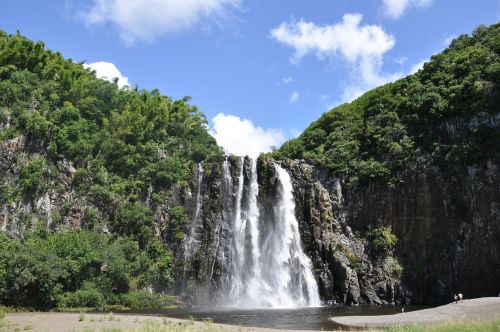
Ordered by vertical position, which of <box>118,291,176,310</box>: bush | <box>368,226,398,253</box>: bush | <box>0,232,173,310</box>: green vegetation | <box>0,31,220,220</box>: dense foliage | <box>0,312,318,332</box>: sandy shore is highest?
<box>0,31,220,220</box>: dense foliage

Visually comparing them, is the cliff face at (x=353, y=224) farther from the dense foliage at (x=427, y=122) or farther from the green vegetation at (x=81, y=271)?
the green vegetation at (x=81, y=271)

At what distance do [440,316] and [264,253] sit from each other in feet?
66.9

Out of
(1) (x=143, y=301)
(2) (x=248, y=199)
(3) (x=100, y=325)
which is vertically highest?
(2) (x=248, y=199)

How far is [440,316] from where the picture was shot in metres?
26.0

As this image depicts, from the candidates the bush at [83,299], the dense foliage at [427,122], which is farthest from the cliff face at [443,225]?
the bush at [83,299]

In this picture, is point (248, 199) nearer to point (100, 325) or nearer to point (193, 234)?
point (193, 234)

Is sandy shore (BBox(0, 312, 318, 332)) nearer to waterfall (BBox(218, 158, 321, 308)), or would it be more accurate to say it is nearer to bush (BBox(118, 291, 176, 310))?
bush (BBox(118, 291, 176, 310))

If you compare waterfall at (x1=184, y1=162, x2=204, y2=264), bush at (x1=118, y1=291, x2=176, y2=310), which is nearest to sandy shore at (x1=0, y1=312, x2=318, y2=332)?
bush at (x1=118, y1=291, x2=176, y2=310)

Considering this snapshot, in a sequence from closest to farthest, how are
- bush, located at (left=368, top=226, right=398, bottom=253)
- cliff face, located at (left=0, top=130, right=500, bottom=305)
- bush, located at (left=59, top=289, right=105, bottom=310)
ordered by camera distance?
bush, located at (left=59, top=289, right=105, bottom=310), cliff face, located at (left=0, top=130, right=500, bottom=305), bush, located at (left=368, top=226, right=398, bottom=253)

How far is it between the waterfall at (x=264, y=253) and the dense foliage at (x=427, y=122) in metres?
8.32

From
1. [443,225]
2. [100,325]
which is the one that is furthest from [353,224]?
[100,325]

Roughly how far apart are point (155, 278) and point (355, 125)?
2958 centimetres

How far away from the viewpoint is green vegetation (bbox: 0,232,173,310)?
29.9 metres

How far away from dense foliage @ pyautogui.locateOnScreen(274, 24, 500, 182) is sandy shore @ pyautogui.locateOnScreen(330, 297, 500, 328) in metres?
16.9
